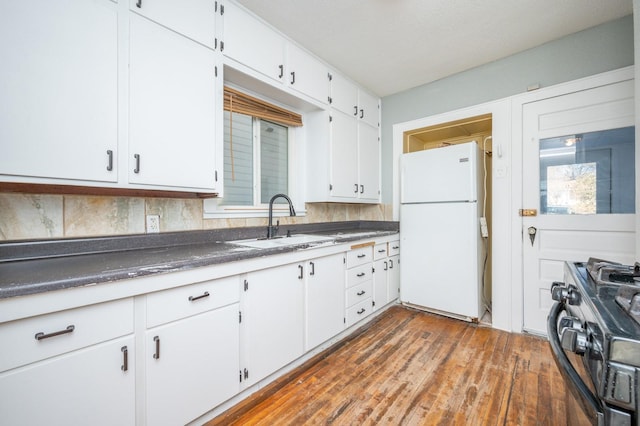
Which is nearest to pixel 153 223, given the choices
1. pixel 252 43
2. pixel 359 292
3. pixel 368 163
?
pixel 252 43

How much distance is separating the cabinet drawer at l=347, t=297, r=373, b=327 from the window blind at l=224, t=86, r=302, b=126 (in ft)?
6.21

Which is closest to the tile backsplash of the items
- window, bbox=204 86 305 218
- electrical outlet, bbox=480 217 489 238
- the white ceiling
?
window, bbox=204 86 305 218

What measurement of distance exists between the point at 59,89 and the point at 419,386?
2523 millimetres

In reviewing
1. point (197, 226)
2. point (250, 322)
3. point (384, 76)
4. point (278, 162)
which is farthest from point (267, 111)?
point (250, 322)

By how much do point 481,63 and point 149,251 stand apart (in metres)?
3.36

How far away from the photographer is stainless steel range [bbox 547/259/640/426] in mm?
418

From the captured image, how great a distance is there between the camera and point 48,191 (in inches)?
54.6

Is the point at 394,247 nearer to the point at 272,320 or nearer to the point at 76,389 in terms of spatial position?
the point at 272,320

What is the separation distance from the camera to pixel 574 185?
89.6 inches

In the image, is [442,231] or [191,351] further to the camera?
[442,231]

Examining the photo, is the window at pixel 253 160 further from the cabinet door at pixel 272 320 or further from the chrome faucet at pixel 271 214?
the cabinet door at pixel 272 320

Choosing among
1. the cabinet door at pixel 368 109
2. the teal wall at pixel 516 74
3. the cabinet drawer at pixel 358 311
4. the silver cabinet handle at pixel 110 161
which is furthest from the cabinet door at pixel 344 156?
the silver cabinet handle at pixel 110 161

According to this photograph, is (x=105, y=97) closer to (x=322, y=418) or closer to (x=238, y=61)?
(x=238, y=61)

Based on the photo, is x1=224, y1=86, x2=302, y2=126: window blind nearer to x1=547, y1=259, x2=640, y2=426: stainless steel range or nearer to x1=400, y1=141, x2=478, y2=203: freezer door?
x1=400, y1=141, x2=478, y2=203: freezer door
